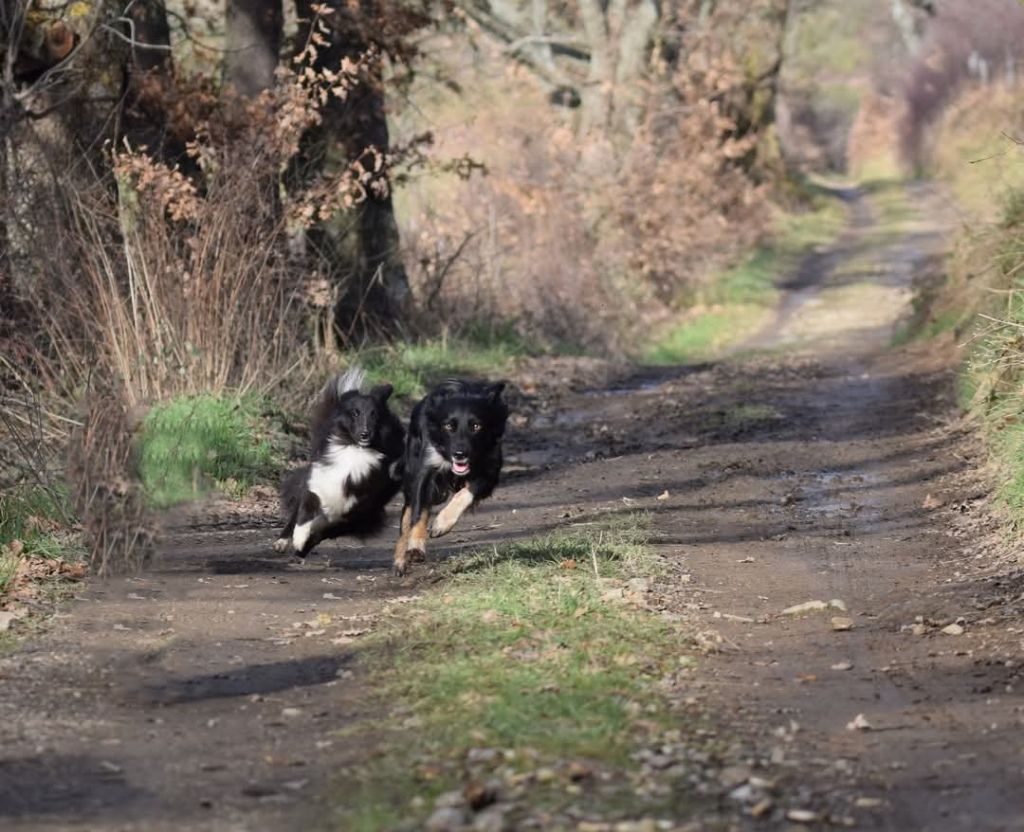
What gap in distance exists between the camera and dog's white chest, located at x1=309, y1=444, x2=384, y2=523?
9.99 metres

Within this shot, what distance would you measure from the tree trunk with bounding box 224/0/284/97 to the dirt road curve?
16.6 ft

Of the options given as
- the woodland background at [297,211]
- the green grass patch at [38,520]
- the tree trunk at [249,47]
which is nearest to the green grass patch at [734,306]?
the woodland background at [297,211]

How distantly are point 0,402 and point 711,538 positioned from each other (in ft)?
14.8

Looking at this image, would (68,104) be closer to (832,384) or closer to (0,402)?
(0,402)

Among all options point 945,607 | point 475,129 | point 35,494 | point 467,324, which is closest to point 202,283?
point 35,494

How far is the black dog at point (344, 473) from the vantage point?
32.9 ft

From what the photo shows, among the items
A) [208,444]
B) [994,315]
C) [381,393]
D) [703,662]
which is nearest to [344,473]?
[381,393]

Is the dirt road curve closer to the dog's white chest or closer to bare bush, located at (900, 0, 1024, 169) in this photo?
the dog's white chest

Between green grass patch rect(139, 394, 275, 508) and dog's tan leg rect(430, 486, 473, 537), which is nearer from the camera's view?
dog's tan leg rect(430, 486, 473, 537)

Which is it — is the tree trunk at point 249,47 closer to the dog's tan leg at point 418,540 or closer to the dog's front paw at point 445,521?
the dog's front paw at point 445,521

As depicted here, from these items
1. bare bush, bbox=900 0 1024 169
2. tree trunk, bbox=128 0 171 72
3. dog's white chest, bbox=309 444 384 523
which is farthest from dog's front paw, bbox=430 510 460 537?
bare bush, bbox=900 0 1024 169

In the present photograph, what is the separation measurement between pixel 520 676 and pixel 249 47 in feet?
38.7

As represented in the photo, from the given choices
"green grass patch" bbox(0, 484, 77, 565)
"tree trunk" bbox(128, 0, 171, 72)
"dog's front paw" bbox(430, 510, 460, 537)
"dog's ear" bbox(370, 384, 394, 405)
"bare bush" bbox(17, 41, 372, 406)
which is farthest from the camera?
"tree trunk" bbox(128, 0, 171, 72)

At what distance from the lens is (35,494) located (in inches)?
380
